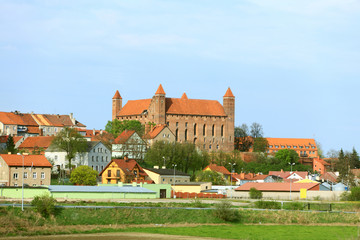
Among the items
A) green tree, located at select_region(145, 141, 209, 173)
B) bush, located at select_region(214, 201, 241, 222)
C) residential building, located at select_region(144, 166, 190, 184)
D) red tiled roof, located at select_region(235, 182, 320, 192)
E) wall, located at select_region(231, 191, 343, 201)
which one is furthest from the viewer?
green tree, located at select_region(145, 141, 209, 173)

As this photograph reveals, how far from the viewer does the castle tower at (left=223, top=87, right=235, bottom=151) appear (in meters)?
189

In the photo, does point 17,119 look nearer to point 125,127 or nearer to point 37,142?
point 125,127

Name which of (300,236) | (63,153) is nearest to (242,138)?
(63,153)

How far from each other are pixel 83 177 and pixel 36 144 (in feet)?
112

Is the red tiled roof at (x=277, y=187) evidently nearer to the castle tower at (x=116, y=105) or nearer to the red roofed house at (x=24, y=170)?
the red roofed house at (x=24, y=170)

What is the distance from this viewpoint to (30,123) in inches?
6590

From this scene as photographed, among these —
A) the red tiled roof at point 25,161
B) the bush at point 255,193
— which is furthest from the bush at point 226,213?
the red tiled roof at point 25,161

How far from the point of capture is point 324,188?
96.6 meters

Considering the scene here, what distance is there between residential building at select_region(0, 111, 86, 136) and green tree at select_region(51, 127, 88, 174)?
40.1 meters

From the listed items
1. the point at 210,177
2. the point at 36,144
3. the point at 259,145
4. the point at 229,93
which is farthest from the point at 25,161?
the point at 229,93

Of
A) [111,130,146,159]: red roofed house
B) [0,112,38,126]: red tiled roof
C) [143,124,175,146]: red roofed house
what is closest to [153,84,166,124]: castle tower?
[143,124,175,146]: red roofed house

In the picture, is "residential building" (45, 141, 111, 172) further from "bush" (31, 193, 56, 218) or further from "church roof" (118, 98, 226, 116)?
"church roof" (118, 98, 226, 116)

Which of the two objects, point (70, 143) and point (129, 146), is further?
point (129, 146)

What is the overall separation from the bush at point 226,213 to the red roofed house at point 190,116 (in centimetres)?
11700
